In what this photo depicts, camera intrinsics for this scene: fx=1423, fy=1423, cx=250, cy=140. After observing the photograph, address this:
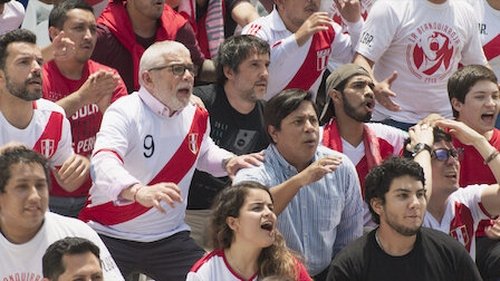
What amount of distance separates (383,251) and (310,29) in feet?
7.10

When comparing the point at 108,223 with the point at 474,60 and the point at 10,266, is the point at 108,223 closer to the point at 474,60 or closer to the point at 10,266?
the point at 10,266

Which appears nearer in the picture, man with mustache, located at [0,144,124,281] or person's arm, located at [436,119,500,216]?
man with mustache, located at [0,144,124,281]

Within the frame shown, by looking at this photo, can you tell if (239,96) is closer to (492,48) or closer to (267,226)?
(267,226)

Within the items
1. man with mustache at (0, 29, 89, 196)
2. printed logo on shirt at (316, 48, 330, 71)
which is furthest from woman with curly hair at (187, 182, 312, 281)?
printed logo on shirt at (316, 48, 330, 71)

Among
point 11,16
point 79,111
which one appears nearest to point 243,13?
point 11,16

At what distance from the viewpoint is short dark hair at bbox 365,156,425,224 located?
7902 mm

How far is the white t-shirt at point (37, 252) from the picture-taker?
721 centimetres

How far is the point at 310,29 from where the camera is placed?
9.41m

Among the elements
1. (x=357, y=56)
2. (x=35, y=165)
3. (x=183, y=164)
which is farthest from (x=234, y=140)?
(x=35, y=165)

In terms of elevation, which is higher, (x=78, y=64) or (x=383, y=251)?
(x=78, y=64)

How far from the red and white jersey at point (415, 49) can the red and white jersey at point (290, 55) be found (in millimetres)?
272

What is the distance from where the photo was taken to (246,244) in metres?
7.48

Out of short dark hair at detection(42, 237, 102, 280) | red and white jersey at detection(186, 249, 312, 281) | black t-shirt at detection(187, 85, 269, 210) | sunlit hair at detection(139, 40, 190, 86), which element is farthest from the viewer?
black t-shirt at detection(187, 85, 269, 210)

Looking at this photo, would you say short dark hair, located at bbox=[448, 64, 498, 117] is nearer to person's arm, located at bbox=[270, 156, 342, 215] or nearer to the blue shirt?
the blue shirt
